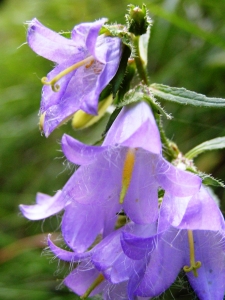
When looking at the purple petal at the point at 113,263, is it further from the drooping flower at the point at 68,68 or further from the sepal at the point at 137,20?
the sepal at the point at 137,20

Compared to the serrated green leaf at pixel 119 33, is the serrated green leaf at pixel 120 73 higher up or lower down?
lower down

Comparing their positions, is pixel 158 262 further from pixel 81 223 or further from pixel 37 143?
pixel 37 143

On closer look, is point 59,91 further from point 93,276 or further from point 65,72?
point 93,276

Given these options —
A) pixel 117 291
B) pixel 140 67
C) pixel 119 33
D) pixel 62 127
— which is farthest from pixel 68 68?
pixel 62 127

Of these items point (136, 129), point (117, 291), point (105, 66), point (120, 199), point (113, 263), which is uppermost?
point (105, 66)

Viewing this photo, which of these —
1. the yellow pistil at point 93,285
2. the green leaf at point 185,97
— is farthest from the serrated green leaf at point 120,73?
the yellow pistil at point 93,285
